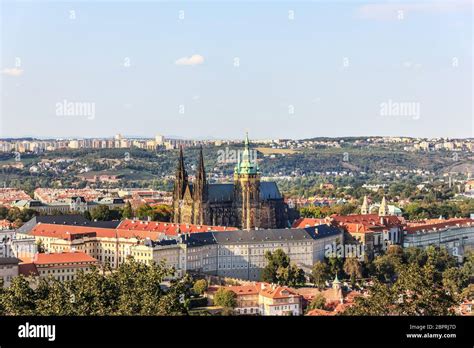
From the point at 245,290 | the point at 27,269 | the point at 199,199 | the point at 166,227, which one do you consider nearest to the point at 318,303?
the point at 245,290

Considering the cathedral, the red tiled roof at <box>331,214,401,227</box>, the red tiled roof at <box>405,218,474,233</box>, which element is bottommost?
the red tiled roof at <box>405,218,474,233</box>

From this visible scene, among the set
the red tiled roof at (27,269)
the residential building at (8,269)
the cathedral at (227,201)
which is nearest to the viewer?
the residential building at (8,269)

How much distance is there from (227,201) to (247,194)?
883 mm

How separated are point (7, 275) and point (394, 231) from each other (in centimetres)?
2093

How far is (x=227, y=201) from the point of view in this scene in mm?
41000

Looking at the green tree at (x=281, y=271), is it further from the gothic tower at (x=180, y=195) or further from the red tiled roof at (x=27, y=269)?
the red tiled roof at (x=27, y=269)

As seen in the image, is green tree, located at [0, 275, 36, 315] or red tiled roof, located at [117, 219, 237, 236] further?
red tiled roof, located at [117, 219, 237, 236]

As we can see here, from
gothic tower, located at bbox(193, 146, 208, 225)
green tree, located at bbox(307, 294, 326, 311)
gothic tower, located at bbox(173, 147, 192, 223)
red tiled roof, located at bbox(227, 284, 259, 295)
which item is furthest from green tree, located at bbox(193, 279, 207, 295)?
gothic tower, located at bbox(173, 147, 192, 223)

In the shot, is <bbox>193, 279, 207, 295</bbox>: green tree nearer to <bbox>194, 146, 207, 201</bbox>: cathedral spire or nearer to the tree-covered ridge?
the tree-covered ridge

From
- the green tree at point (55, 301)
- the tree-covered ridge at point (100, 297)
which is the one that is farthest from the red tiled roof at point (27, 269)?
the green tree at point (55, 301)

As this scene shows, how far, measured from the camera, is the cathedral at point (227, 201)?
39.8 m

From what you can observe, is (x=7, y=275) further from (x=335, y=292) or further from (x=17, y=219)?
(x=17, y=219)

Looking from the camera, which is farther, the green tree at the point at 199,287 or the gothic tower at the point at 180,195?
the gothic tower at the point at 180,195

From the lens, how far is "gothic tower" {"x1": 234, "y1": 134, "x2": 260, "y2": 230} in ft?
134
